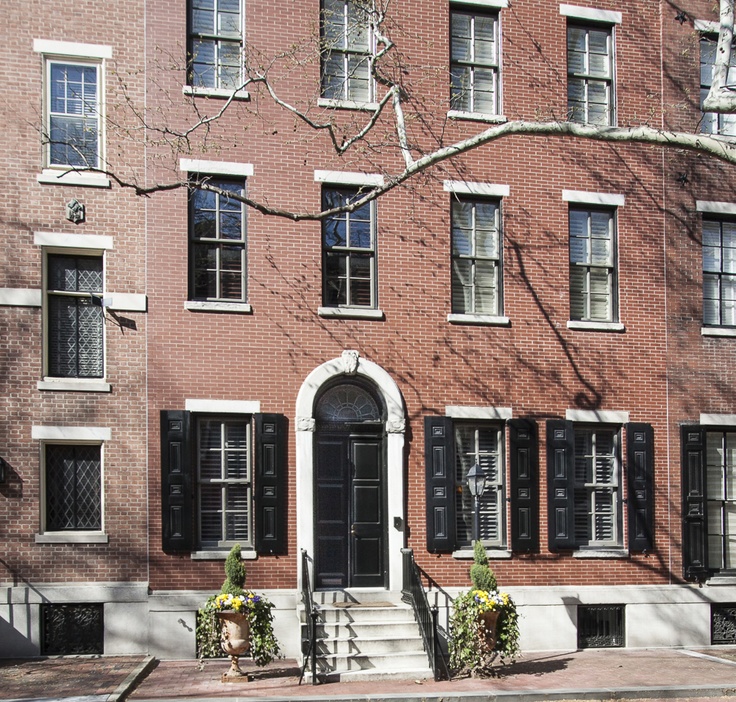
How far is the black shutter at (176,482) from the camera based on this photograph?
50.5ft

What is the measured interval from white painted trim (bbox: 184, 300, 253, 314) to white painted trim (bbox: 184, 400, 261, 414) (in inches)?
54.8

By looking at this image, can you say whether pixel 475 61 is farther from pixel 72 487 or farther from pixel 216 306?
pixel 72 487

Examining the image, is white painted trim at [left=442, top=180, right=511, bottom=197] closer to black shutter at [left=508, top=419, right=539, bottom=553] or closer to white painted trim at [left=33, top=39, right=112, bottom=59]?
black shutter at [left=508, top=419, right=539, bottom=553]

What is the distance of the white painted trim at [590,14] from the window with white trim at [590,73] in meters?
0.17

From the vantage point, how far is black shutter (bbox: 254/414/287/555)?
1570 centimetres

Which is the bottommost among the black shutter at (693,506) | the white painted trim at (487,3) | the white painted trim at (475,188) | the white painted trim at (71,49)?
the black shutter at (693,506)

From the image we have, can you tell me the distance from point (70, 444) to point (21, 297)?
7.54 feet

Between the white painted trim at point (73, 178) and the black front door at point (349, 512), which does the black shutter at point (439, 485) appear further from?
the white painted trim at point (73, 178)

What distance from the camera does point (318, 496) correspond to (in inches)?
642

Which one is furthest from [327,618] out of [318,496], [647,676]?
[647,676]

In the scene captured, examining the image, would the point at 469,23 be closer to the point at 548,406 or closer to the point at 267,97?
the point at 267,97

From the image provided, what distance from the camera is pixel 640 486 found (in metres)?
17.5

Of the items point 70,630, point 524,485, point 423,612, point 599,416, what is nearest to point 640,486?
point 599,416

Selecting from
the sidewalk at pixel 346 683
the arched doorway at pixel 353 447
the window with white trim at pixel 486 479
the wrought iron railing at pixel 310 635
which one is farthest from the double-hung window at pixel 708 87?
the wrought iron railing at pixel 310 635
